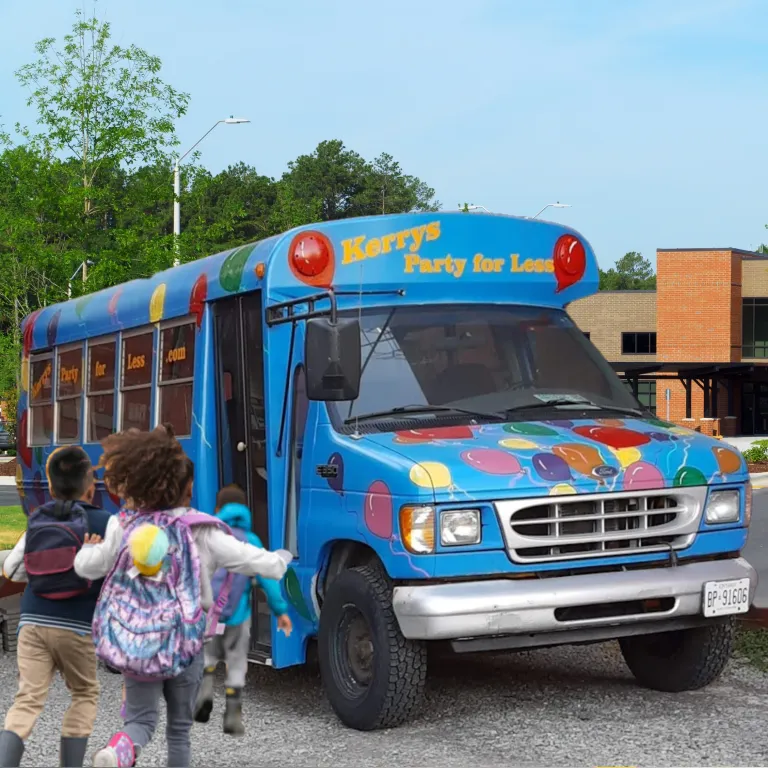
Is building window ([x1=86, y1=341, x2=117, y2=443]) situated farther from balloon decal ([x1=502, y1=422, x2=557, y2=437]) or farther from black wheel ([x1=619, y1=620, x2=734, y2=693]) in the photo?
black wheel ([x1=619, y1=620, x2=734, y2=693])

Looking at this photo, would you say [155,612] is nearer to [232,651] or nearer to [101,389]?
[232,651]

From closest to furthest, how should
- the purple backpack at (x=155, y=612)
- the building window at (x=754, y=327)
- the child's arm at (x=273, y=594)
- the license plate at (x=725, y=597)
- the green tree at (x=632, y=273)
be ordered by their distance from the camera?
1. the purple backpack at (x=155, y=612)
2. the child's arm at (x=273, y=594)
3. the license plate at (x=725, y=597)
4. the building window at (x=754, y=327)
5. the green tree at (x=632, y=273)

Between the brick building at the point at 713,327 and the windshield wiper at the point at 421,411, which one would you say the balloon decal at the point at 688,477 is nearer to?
the windshield wiper at the point at 421,411

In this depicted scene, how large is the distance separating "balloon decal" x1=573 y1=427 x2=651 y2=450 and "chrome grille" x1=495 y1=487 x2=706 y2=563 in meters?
0.30

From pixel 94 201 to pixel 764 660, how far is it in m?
15.3

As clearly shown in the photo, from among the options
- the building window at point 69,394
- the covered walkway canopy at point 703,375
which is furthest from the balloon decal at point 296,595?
the covered walkway canopy at point 703,375

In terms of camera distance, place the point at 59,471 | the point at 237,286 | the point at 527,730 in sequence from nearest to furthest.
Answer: the point at 59,471 < the point at 527,730 < the point at 237,286

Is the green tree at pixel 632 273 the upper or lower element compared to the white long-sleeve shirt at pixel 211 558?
upper

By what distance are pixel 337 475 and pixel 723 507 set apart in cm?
203

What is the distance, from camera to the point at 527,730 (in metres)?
7.04

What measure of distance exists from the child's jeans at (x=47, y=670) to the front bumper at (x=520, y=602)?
1642 millimetres

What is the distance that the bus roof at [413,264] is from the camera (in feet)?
25.8

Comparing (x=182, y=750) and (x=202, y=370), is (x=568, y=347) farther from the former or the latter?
(x=182, y=750)

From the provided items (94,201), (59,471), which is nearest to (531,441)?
(59,471)
